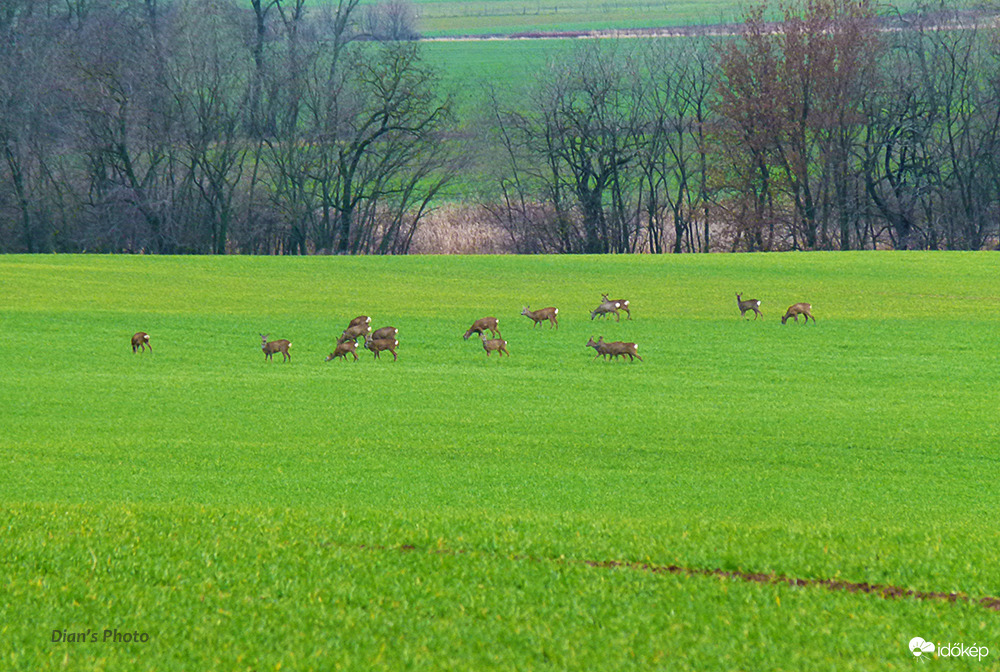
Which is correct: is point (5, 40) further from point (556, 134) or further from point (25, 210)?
point (556, 134)

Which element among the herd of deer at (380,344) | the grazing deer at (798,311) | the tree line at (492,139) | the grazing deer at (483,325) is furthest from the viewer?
the tree line at (492,139)

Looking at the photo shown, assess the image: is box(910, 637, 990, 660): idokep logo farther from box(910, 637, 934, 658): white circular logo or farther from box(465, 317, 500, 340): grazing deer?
box(465, 317, 500, 340): grazing deer

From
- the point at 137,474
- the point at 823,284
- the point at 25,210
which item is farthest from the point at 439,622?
the point at 25,210

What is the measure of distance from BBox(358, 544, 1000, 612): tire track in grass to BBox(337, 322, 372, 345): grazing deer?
16.2m

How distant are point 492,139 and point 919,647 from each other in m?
57.2

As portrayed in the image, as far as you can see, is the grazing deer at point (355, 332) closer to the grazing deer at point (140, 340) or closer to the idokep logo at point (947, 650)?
the grazing deer at point (140, 340)

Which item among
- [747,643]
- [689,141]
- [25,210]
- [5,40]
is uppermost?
[5,40]

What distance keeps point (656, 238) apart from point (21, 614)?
5473 cm

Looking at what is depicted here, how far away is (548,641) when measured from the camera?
6258 millimetres

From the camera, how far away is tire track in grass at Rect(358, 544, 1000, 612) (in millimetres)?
7113

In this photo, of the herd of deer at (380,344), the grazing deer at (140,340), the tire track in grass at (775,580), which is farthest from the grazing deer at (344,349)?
the tire track in grass at (775,580)

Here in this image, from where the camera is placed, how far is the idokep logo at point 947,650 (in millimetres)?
6066

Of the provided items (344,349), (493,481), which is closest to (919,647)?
(493,481)

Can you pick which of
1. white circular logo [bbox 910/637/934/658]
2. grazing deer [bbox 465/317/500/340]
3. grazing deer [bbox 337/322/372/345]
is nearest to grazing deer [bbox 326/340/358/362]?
grazing deer [bbox 337/322/372/345]
